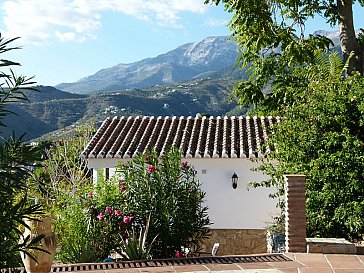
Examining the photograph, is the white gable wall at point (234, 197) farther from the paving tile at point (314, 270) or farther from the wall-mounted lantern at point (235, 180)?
the paving tile at point (314, 270)

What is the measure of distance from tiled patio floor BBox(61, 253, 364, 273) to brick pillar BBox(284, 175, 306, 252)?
52 cm

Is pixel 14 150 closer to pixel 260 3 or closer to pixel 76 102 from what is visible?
pixel 260 3

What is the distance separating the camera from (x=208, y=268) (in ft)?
29.3

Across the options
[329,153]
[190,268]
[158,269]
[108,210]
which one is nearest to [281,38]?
[329,153]

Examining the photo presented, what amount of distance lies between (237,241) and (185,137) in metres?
3.83

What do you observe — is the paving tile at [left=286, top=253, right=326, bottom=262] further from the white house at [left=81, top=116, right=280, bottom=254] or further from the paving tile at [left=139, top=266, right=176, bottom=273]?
the white house at [left=81, top=116, right=280, bottom=254]

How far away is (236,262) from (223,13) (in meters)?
12.4

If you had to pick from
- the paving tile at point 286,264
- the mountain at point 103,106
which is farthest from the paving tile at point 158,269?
the mountain at point 103,106

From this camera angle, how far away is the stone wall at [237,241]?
15812 millimetres

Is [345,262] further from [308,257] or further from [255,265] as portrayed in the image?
[255,265]

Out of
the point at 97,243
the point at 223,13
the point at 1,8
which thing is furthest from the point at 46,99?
the point at 1,8

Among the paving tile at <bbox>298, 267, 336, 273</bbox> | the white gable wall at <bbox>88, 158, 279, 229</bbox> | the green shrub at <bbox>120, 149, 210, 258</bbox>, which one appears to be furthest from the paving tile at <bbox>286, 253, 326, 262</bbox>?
the white gable wall at <bbox>88, 158, 279, 229</bbox>

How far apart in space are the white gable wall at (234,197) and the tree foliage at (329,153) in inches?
111

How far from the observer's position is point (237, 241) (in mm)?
15992
